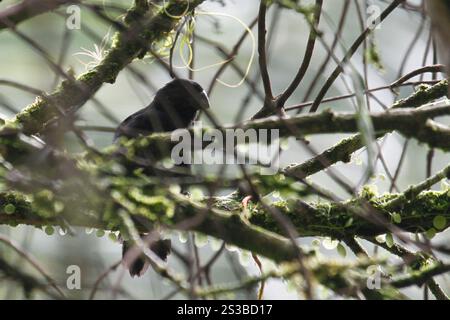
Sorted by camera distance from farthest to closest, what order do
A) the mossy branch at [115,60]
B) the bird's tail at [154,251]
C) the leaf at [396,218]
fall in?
the bird's tail at [154,251] → the mossy branch at [115,60] → the leaf at [396,218]

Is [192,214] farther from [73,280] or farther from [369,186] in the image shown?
[369,186]

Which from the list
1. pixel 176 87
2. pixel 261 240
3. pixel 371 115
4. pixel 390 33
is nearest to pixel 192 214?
pixel 261 240

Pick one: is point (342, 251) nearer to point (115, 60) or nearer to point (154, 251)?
point (154, 251)

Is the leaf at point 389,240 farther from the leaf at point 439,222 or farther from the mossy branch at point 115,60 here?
the mossy branch at point 115,60

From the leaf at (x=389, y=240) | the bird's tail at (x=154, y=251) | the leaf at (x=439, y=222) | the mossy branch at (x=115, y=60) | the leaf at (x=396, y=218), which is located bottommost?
the leaf at (x=389, y=240)

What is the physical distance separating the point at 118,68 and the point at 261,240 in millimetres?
1575

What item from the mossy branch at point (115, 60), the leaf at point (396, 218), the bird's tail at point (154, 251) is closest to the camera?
the leaf at point (396, 218)

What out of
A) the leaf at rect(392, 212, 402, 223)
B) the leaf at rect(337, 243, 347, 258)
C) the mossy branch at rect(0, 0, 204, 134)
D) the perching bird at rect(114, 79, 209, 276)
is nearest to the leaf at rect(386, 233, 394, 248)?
the leaf at rect(392, 212, 402, 223)

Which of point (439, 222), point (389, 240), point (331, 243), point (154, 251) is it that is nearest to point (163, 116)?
point (154, 251)

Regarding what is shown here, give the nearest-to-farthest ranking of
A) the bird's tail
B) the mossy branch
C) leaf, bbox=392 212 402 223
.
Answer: leaf, bbox=392 212 402 223, the mossy branch, the bird's tail

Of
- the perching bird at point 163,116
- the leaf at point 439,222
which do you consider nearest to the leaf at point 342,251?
the leaf at point 439,222

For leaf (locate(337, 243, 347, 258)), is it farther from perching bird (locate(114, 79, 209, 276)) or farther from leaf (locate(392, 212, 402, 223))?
perching bird (locate(114, 79, 209, 276))

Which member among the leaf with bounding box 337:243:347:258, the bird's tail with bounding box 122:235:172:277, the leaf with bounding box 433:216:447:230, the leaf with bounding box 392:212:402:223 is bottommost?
the leaf with bounding box 337:243:347:258

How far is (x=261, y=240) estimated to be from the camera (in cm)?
194
